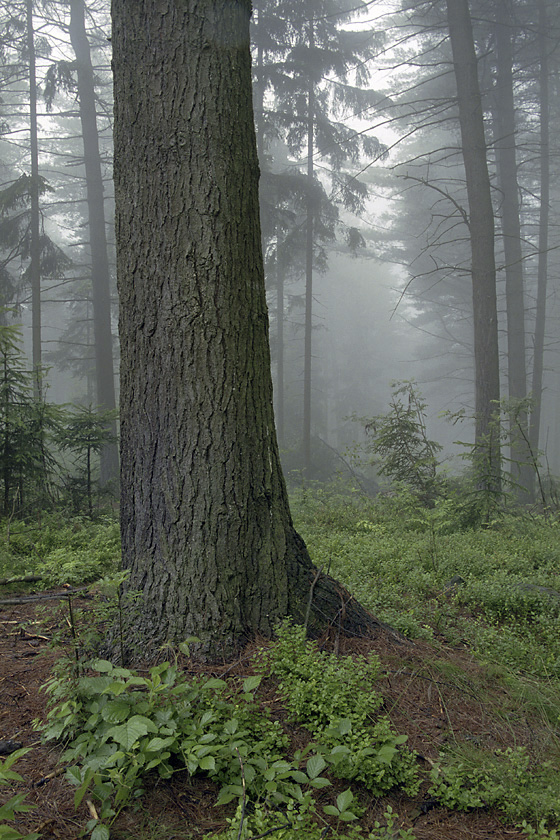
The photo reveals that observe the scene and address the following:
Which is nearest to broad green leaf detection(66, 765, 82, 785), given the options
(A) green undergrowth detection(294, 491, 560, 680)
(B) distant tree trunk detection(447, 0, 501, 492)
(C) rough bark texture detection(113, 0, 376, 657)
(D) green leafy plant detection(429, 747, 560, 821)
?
(C) rough bark texture detection(113, 0, 376, 657)

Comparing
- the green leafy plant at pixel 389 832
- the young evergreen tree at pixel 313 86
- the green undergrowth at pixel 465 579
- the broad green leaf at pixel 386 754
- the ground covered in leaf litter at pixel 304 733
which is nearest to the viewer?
the green leafy plant at pixel 389 832

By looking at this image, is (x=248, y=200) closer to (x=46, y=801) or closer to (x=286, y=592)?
(x=286, y=592)

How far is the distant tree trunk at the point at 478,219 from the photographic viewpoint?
31.0ft

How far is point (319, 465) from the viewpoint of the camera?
20.0 meters

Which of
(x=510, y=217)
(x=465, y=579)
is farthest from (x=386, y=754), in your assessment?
(x=510, y=217)

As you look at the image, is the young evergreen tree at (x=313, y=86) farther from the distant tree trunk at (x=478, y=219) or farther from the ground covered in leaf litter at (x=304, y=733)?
the ground covered in leaf litter at (x=304, y=733)

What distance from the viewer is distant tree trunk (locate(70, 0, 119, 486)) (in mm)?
14867

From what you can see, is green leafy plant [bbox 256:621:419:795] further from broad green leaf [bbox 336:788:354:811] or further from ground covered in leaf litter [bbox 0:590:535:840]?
broad green leaf [bbox 336:788:354:811]

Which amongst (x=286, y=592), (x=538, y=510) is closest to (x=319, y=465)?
(x=538, y=510)

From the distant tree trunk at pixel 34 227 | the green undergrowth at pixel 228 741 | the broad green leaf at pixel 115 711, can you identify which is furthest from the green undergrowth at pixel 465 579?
the distant tree trunk at pixel 34 227

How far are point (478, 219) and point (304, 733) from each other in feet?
31.7

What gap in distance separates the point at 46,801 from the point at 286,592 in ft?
4.51

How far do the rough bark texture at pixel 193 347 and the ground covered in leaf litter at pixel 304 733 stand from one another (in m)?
0.36

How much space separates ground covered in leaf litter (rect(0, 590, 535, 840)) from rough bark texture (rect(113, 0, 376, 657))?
0.36m
